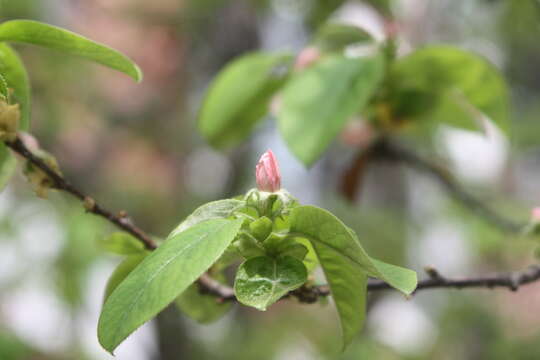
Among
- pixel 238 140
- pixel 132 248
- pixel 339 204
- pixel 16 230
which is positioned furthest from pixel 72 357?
pixel 132 248

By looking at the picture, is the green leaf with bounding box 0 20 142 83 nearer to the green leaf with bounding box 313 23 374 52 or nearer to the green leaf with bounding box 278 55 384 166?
the green leaf with bounding box 278 55 384 166

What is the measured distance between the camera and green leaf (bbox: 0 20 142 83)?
22.7 inches

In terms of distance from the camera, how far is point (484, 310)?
231 centimetres

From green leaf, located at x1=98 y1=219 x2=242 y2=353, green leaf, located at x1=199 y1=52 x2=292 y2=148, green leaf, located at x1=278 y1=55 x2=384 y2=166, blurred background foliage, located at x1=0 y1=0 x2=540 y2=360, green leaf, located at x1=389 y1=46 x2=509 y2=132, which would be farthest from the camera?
blurred background foliage, located at x1=0 y1=0 x2=540 y2=360

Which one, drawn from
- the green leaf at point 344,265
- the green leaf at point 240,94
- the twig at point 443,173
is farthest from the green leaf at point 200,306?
the twig at point 443,173

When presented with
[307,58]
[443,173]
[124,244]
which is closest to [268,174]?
[124,244]

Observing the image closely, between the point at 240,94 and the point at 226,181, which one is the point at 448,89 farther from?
the point at 226,181

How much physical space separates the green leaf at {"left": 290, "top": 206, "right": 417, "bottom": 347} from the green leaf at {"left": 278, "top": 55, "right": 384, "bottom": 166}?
0.90 feet

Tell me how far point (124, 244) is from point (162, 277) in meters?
0.24

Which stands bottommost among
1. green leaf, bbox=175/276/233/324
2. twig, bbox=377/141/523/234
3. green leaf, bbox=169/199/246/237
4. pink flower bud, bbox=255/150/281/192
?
twig, bbox=377/141/523/234

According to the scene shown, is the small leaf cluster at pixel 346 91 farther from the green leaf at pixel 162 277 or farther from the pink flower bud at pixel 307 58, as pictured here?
the green leaf at pixel 162 277

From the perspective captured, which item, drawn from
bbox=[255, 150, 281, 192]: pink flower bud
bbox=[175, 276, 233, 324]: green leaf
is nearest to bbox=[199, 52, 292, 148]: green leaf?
bbox=[175, 276, 233, 324]: green leaf

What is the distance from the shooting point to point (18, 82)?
2.19 feet

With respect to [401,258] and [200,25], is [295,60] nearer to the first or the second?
[401,258]
